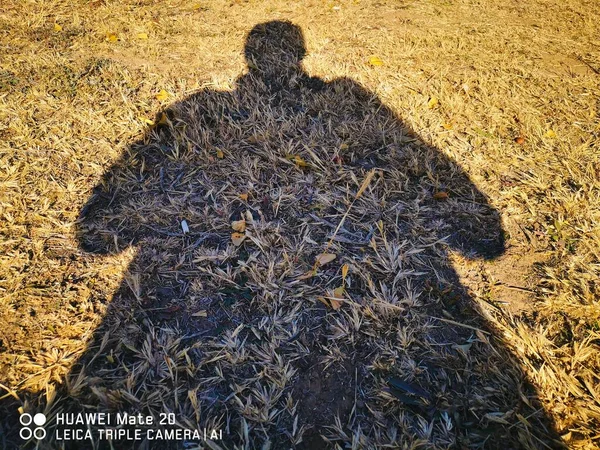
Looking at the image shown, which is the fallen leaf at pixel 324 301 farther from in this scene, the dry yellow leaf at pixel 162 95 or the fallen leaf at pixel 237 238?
the dry yellow leaf at pixel 162 95

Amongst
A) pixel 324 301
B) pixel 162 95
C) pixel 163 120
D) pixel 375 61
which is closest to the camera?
pixel 324 301

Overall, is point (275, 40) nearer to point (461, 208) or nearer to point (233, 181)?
point (233, 181)

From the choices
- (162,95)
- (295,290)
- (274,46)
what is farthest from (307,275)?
(274,46)

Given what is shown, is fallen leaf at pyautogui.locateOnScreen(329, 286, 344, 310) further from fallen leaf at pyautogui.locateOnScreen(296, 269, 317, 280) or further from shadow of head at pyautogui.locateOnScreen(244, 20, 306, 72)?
shadow of head at pyautogui.locateOnScreen(244, 20, 306, 72)

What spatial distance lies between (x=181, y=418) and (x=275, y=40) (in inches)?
140

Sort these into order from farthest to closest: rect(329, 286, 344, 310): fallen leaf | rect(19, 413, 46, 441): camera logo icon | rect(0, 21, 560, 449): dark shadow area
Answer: rect(329, 286, 344, 310): fallen leaf → rect(0, 21, 560, 449): dark shadow area → rect(19, 413, 46, 441): camera logo icon

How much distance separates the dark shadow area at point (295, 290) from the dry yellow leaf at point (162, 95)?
0.49ft

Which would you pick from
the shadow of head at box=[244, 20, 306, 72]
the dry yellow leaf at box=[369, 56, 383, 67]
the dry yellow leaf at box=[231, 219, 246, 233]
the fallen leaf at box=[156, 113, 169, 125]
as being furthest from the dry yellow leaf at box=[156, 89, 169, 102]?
the dry yellow leaf at box=[369, 56, 383, 67]

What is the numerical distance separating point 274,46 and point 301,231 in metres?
2.33

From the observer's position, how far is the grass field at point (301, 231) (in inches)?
66.0

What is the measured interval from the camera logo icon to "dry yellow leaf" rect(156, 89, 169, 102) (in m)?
2.44

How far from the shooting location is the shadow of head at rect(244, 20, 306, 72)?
3.47m

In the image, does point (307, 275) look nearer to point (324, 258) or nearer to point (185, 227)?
point (324, 258)

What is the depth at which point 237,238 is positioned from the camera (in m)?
2.26
